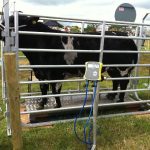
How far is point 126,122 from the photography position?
18.6 feet

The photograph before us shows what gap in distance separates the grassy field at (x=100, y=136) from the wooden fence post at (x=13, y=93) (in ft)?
1.70

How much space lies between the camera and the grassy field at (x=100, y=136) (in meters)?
4.70

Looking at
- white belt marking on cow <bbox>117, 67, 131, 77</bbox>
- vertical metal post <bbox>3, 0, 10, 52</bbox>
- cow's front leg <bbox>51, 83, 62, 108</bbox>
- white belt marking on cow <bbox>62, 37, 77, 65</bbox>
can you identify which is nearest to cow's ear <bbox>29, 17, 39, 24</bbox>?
white belt marking on cow <bbox>62, 37, 77, 65</bbox>

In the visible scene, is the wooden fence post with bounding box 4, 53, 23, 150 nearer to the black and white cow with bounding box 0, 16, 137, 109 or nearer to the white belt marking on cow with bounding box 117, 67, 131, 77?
the black and white cow with bounding box 0, 16, 137, 109

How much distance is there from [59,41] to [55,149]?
2.03 meters

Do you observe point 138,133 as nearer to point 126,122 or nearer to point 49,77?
point 126,122

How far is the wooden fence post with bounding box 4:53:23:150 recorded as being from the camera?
3.84 meters

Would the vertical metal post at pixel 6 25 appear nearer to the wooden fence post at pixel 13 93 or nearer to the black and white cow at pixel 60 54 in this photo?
the black and white cow at pixel 60 54

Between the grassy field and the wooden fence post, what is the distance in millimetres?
518

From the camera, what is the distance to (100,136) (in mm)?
5023

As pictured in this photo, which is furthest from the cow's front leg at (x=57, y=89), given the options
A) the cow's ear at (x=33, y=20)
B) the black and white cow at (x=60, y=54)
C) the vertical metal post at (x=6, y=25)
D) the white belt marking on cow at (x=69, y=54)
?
the vertical metal post at (x=6, y=25)

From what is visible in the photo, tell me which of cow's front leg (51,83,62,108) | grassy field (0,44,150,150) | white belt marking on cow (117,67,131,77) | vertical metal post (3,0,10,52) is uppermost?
vertical metal post (3,0,10,52)

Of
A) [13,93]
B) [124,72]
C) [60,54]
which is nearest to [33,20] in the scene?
[60,54]

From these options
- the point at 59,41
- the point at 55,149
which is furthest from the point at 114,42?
the point at 55,149
